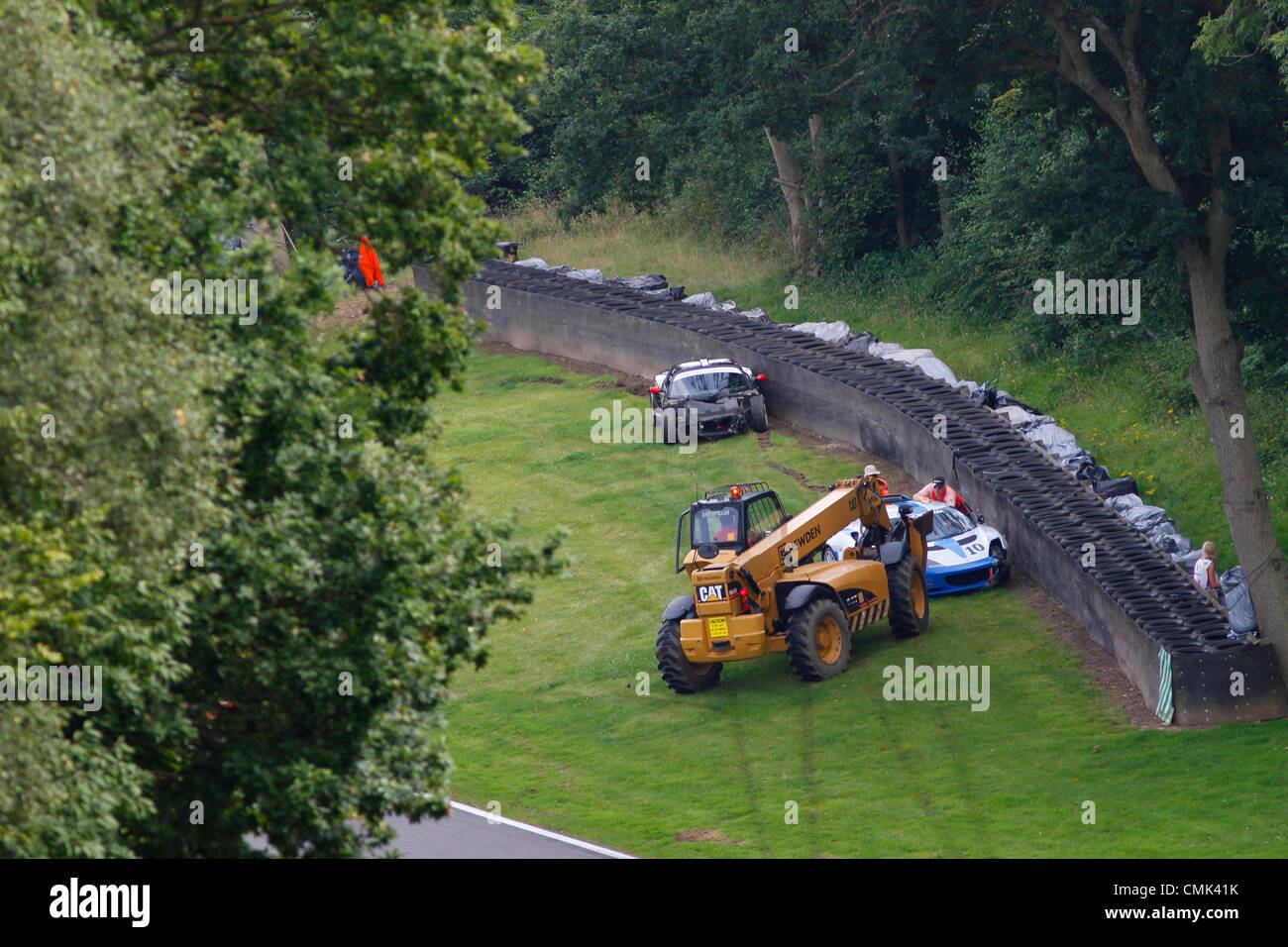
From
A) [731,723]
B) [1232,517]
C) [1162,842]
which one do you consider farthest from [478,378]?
[1162,842]

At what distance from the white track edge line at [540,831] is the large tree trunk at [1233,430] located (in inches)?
424

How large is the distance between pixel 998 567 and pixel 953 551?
0.88m

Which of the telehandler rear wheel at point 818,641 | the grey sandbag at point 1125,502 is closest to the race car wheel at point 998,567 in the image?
the grey sandbag at point 1125,502

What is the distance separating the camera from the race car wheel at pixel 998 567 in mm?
28875

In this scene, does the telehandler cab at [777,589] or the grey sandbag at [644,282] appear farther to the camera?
the grey sandbag at [644,282]

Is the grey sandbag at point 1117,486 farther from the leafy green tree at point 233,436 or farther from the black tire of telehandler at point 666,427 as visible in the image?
the leafy green tree at point 233,436

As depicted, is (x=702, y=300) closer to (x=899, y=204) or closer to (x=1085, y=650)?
(x=899, y=204)

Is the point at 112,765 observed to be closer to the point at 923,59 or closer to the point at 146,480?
the point at 146,480

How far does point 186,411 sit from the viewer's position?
10.6 metres

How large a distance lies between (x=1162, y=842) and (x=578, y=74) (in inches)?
852

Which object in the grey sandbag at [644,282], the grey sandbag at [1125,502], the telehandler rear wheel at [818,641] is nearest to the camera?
the telehandler rear wheel at [818,641]

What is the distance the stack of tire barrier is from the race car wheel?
1.59 ft

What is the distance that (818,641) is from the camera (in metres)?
25.2

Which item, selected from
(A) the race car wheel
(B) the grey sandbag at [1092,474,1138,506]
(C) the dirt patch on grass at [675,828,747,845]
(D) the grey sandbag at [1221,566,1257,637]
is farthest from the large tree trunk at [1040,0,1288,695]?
(C) the dirt patch on grass at [675,828,747,845]
